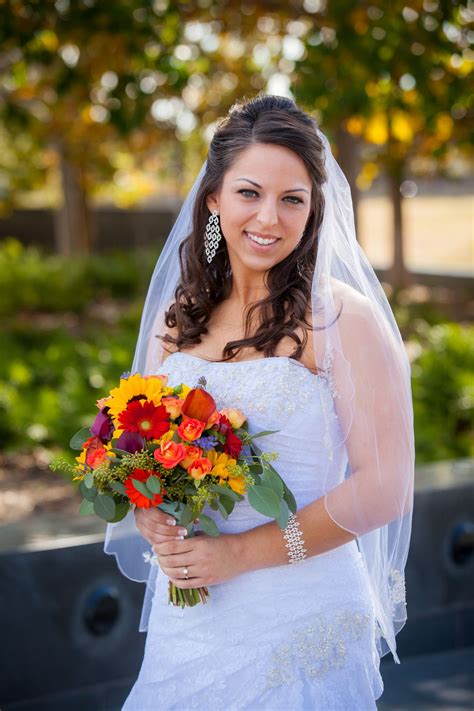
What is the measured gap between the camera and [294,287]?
7.90ft

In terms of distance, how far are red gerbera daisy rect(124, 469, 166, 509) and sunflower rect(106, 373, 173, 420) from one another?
0.17m

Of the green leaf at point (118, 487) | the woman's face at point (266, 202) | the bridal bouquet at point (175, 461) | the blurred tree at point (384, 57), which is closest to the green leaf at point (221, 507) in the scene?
the bridal bouquet at point (175, 461)

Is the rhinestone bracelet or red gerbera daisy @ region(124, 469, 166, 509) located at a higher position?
red gerbera daisy @ region(124, 469, 166, 509)

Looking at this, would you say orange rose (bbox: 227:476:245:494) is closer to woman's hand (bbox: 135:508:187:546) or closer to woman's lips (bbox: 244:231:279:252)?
woman's hand (bbox: 135:508:187:546)

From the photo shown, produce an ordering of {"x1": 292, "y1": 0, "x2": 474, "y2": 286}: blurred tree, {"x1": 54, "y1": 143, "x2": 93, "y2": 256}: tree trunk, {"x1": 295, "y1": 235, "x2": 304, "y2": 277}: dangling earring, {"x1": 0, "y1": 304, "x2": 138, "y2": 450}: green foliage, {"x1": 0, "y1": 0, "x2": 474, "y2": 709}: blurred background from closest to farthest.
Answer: {"x1": 295, "y1": 235, "x2": 304, "y2": 277}: dangling earring, {"x1": 0, "y1": 0, "x2": 474, "y2": 709}: blurred background, {"x1": 292, "y1": 0, "x2": 474, "y2": 286}: blurred tree, {"x1": 0, "y1": 304, "x2": 138, "y2": 450}: green foliage, {"x1": 54, "y1": 143, "x2": 93, "y2": 256}: tree trunk

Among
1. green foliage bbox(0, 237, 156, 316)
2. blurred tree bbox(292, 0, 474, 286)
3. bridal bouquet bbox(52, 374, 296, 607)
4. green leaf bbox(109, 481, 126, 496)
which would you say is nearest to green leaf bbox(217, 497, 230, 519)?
bridal bouquet bbox(52, 374, 296, 607)

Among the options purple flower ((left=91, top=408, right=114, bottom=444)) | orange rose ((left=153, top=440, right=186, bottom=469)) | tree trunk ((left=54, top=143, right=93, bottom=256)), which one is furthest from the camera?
tree trunk ((left=54, top=143, right=93, bottom=256))

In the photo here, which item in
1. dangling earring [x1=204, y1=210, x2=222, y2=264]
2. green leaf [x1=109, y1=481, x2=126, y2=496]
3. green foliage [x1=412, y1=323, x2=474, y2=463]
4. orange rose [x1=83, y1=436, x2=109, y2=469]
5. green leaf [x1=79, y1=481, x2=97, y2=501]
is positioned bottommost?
green foliage [x1=412, y1=323, x2=474, y2=463]

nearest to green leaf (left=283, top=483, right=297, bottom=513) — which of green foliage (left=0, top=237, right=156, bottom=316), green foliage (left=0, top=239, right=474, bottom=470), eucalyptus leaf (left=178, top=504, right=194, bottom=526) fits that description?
eucalyptus leaf (left=178, top=504, right=194, bottom=526)

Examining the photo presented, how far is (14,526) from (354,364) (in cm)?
240

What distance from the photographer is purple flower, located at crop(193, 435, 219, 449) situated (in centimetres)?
197

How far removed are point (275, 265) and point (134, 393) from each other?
22.9 inches

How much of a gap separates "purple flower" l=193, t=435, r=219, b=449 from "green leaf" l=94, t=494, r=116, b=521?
260mm

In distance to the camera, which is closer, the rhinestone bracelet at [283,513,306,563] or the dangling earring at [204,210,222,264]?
the rhinestone bracelet at [283,513,306,563]
